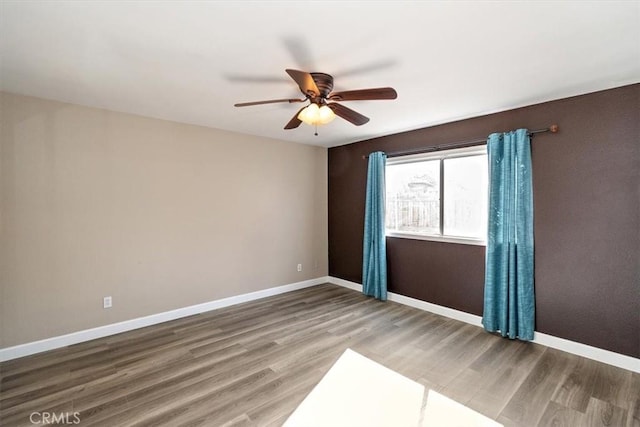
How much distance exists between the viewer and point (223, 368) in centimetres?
252

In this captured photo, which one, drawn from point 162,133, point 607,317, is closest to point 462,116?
point 607,317

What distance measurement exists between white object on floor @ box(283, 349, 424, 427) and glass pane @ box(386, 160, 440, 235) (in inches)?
83.5

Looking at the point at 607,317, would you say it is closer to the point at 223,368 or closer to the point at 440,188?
the point at 440,188

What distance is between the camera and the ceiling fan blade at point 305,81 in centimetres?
175

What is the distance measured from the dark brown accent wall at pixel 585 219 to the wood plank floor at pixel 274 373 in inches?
14.6

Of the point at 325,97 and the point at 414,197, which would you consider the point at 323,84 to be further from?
the point at 414,197

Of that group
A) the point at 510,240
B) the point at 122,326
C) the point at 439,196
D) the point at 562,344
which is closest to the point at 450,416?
the point at 562,344

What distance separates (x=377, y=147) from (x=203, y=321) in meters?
3.45

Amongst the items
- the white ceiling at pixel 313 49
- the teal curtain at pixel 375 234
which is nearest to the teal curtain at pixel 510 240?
the white ceiling at pixel 313 49

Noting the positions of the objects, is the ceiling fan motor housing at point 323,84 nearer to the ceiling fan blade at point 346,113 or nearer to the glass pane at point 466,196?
the ceiling fan blade at point 346,113

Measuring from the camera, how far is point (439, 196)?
386cm

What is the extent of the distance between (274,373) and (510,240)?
2718mm

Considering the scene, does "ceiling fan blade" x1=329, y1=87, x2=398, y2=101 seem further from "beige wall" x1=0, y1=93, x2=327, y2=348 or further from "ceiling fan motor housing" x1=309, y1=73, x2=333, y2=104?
"beige wall" x1=0, y1=93, x2=327, y2=348

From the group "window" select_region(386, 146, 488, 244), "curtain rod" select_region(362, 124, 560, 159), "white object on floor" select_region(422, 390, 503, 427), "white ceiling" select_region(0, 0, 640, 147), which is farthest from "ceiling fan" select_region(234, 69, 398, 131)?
"white object on floor" select_region(422, 390, 503, 427)
